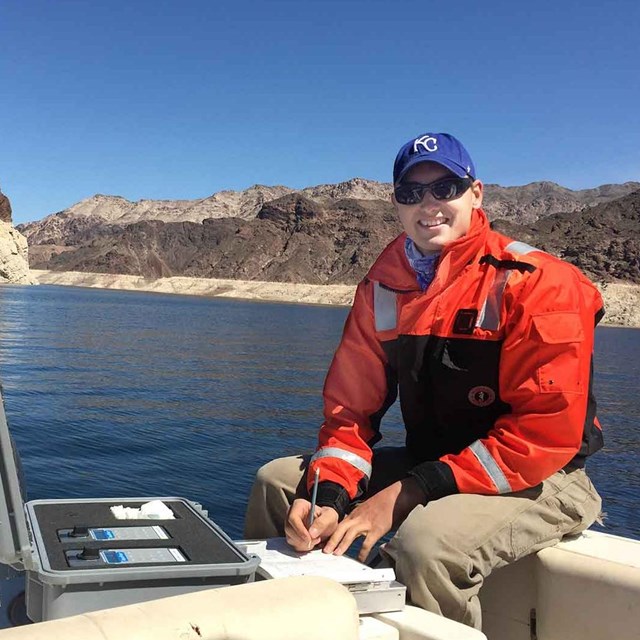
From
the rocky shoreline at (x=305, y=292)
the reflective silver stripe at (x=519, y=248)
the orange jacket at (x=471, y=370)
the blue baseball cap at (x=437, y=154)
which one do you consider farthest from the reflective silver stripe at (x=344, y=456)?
the rocky shoreline at (x=305, y=292)

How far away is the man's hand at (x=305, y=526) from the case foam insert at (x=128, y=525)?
1.32ft

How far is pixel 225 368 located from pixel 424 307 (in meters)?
29.1

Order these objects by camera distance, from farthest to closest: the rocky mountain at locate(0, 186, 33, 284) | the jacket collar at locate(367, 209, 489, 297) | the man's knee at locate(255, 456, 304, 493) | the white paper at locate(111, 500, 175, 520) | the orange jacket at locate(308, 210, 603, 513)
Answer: the rocky mountain at locate(0, 186, 33, 284) < the man's knee at locate(255, 456, 304, 493) < the jacket collar at locate(367, 209, 489, 297) < the orange jacket at locate(308, 210, 603, 513) < the white paper at locate(111, 500, 175, 520)

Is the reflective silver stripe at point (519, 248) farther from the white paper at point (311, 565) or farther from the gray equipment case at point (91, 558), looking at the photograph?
the gray equipment case at point (91, 558)

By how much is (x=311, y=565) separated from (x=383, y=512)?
53 centimetres

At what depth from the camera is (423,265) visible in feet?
10.9

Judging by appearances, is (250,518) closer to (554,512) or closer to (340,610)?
(554,512)

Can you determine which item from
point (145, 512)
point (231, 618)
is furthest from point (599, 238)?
point (231, 618)

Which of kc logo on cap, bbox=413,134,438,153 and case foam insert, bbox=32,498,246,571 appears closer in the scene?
case foam insert, bbox=32,498,246,571

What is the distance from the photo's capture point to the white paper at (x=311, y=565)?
239cm

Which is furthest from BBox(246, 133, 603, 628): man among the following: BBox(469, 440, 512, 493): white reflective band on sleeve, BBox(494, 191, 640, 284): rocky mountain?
BBox(494, 191, 640, 284): rocky mountain

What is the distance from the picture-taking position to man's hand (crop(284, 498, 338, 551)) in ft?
9.11

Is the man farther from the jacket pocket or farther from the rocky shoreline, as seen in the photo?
the rocky shoreline

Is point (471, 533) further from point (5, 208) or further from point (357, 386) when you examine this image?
point (5, 208)
